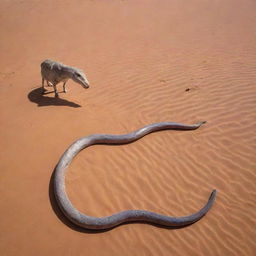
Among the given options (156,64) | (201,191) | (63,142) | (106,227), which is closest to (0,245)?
(106,227)

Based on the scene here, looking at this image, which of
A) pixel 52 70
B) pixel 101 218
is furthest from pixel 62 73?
pixel 101 218

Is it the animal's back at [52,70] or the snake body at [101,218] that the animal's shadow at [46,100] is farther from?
the snake body at [101,218]

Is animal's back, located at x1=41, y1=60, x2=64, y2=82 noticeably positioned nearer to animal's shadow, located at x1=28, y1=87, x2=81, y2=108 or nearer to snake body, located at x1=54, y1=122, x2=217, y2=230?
animal's shadow, located at x1=28, y1=87, x2=81, y2=108

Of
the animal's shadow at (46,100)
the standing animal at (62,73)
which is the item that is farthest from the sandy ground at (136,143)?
the standing animal at (62,73)

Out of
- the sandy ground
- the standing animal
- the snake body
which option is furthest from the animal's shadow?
the snake body

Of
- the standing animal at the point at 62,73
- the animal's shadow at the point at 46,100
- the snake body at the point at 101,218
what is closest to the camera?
the snake body at the point at 101,218

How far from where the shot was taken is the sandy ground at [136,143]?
142 inches

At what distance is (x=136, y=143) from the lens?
16.8 ft

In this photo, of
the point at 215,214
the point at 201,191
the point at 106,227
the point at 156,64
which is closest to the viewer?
the point at 106,227

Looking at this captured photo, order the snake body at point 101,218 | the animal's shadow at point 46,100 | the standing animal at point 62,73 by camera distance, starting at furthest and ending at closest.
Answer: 1. the animal's shadow at point 46,100
2. the standing animal at point 62,73
3. the snake body at point 101,218

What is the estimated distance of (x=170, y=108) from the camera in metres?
6.12

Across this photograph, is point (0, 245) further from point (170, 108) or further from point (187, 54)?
point (187, 54)

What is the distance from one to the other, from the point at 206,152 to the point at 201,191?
1.00 m

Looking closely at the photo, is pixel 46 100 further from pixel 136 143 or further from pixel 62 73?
pixel 136 143
